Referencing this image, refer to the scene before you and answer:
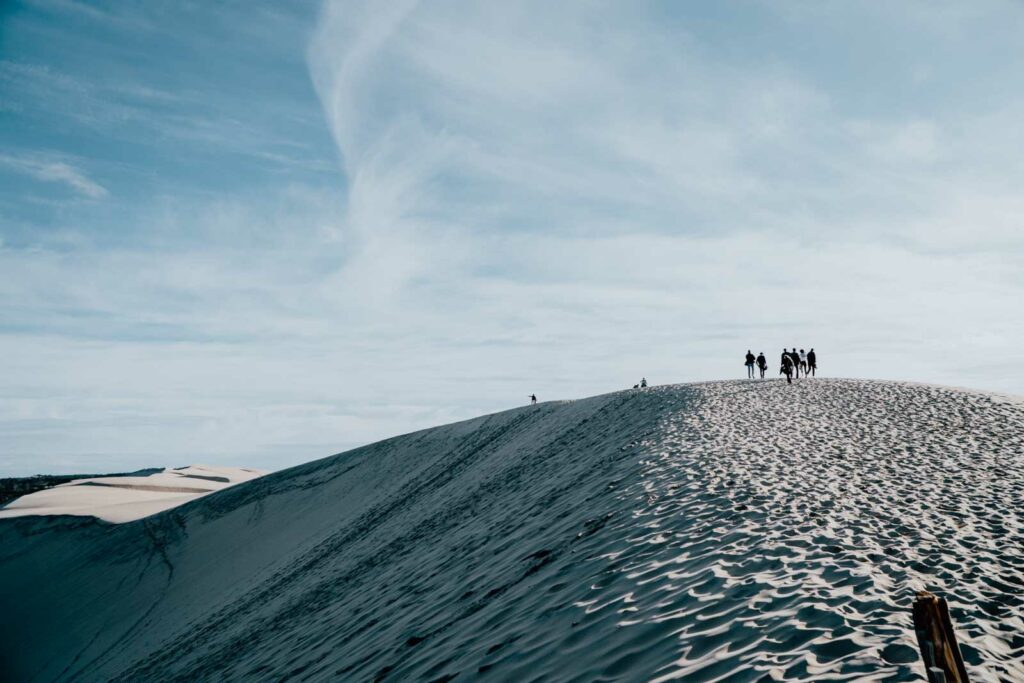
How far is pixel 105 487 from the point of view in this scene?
54781 millimetres

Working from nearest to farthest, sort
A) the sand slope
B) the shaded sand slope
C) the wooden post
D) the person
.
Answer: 1. the wooden post
2. the shaded sand slope
3. the person
4. the sand slope

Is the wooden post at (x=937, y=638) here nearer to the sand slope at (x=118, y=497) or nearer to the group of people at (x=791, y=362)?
the group of people at (x=791, y=362)

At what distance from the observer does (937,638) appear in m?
4.02

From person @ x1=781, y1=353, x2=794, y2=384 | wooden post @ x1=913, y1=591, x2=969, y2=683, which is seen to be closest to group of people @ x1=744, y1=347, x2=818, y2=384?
person @ x1=781, y1=353, x2=794, y2=384

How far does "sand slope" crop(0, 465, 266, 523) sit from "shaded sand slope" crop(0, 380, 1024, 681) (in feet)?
40.5

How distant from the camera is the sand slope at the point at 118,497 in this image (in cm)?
4269

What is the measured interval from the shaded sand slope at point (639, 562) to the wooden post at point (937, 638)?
3.67 feet

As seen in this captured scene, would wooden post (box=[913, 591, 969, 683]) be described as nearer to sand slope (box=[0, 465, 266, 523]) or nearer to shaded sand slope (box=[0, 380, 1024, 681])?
shaded sand slope (box=[0, 380, 1024, 681])

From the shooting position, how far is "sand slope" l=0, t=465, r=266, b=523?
1681 inches

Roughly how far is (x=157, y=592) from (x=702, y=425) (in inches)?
990

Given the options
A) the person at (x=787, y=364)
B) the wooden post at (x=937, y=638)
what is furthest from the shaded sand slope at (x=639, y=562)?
the person at (x=787, y=364)

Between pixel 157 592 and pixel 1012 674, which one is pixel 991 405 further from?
pixel 157 592

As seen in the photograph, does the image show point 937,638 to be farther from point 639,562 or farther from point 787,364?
point 787,364

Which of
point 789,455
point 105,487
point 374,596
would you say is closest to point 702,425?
point 789,455
